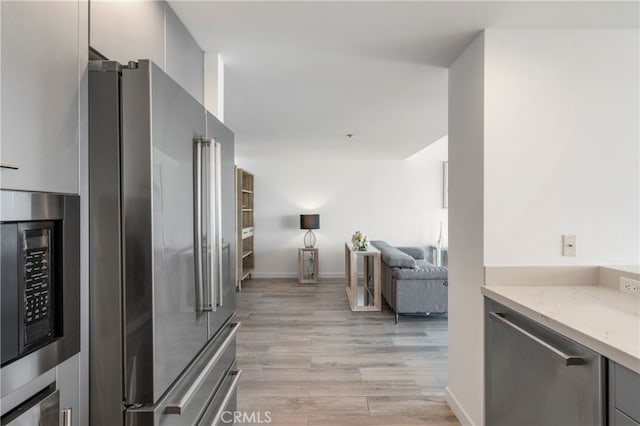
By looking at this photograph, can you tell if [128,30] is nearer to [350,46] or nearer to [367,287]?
[350,46]

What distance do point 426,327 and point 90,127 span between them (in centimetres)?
397

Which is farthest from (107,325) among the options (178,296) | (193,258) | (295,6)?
(295,6)

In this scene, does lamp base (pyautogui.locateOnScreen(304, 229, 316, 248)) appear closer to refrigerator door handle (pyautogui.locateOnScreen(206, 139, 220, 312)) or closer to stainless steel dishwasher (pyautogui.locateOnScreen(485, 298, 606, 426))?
stainless steel dishwasher (pyautogui.locateOnScreen(485, 298, 606, 426))

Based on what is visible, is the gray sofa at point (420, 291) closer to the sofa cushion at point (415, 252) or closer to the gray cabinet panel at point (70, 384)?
the sofa cushion at point (415, 252)

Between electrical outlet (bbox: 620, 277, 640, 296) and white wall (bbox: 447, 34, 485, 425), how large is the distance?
2.11ft

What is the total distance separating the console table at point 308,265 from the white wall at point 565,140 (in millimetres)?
4841

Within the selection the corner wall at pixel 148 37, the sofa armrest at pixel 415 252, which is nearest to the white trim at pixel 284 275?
the sofa armrest at pixel 415 252

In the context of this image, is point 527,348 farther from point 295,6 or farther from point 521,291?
point 295,6

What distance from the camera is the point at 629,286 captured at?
169 centimetres

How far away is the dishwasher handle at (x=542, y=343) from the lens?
119 cm

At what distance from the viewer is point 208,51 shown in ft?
6.93

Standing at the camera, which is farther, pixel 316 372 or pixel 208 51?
pixel 316 372

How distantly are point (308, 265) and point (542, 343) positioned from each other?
5.74 meters

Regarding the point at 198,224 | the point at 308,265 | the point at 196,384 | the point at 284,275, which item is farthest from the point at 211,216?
the point at 284,275
